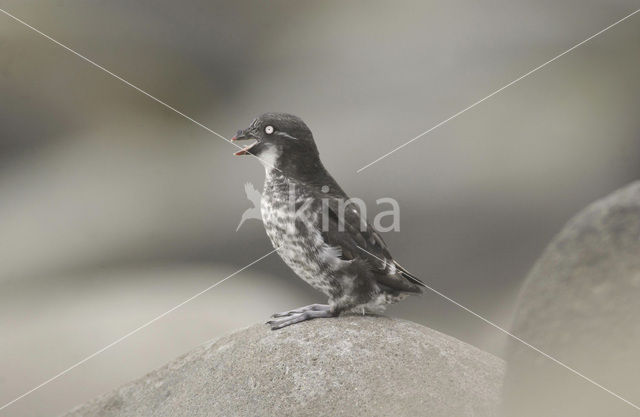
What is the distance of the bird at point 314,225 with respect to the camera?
14.7ft

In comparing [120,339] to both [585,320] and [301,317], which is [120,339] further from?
[585,320]

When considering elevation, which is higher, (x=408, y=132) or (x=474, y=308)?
(x=408, y=132)

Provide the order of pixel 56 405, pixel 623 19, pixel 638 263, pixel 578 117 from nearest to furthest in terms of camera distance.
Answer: pixel 638 263, pixel 56 405, pixel 578 117, pixel 623 19

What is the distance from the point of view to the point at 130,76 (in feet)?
33.8

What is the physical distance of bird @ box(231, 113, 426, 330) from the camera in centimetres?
447

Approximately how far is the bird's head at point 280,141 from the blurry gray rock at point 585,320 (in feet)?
4.49

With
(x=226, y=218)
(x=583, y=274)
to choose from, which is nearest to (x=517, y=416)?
(x=583, y=274)

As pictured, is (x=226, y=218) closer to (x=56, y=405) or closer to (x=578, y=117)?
(x=56, y=405)

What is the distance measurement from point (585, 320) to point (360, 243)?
4.59 ft

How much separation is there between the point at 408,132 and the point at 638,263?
17.2 feet

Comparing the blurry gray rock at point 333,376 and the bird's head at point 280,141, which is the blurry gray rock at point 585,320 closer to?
the blurry gray rock at point 333,376

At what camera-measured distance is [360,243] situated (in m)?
4.61

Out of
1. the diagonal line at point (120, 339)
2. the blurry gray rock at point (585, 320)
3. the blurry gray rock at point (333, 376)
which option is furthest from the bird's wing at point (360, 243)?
the diagonal line at point (120, 339)

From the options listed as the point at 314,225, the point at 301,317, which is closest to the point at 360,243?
the point at 314,225
